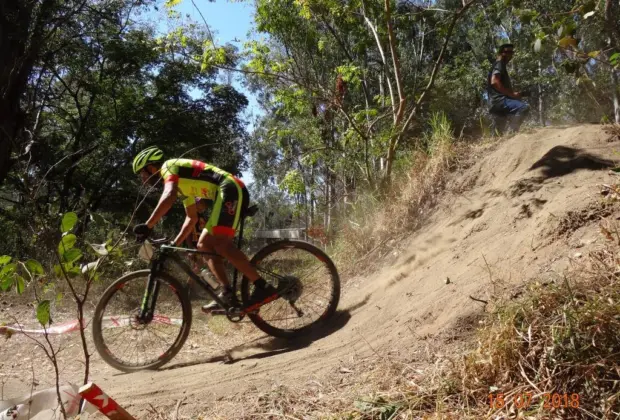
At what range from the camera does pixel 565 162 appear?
4.73 meters

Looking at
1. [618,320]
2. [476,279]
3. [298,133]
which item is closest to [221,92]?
[298,133]

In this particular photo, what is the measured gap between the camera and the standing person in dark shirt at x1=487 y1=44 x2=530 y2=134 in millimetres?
6723

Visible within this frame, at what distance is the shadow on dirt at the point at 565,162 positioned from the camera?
4.48m

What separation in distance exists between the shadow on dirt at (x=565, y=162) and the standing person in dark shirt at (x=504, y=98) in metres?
1.78

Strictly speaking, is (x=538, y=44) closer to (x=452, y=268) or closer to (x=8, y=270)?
(x=452, y=268)

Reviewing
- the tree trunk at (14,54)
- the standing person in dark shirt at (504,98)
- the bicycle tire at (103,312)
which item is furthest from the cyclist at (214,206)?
the tree trunk at (14,54)

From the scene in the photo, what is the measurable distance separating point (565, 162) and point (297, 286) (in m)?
2.90

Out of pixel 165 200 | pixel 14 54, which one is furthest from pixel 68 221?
pixel 14 54

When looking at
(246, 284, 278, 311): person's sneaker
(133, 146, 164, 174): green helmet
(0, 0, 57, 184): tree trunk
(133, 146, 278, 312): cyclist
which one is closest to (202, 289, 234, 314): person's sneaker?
(133, 146, 278, 312): cyclist

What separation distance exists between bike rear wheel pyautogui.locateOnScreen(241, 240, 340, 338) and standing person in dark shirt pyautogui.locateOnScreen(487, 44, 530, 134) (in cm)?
365

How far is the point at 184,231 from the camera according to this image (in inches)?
185

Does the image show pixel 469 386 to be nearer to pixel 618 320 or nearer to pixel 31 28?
pixel 618 320

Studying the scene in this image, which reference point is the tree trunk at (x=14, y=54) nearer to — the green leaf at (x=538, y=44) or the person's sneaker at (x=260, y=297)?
the person's sneaker at (x=260, y=297)

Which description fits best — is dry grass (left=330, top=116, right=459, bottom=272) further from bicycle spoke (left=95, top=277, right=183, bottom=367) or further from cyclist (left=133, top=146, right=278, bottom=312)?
bicycle spoke (left=95, top=277, right=183, bottom=367)
